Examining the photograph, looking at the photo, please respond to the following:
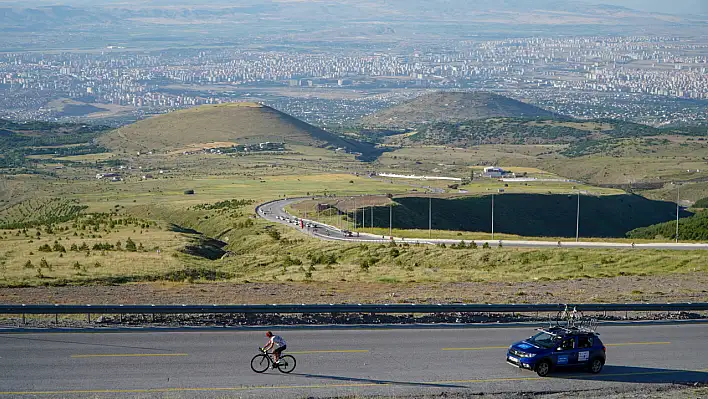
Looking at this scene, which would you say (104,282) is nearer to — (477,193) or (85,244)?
(85,244)

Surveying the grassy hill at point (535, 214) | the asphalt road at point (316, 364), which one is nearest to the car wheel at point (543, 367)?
the asphalt road at point (316, 364)

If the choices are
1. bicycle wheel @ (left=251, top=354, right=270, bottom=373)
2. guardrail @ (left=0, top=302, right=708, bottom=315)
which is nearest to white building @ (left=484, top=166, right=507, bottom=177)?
guardrail @ (left=0, top=302, right=708, bottom=315)

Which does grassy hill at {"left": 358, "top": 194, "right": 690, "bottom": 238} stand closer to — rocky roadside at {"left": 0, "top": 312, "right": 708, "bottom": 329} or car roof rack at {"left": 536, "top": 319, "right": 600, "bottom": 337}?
rocky roadside at {"left": 0, "top": 312, "right": 708, "bottom": 329}

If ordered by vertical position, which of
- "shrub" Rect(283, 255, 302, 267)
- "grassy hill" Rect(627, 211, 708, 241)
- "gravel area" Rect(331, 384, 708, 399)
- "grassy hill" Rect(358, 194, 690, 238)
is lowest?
"grassy hill" Rect(358, 194, 690, 238)

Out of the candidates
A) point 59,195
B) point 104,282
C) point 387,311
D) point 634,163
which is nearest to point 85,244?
point 104,282

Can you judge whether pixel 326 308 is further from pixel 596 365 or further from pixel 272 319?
pixel 596 365
